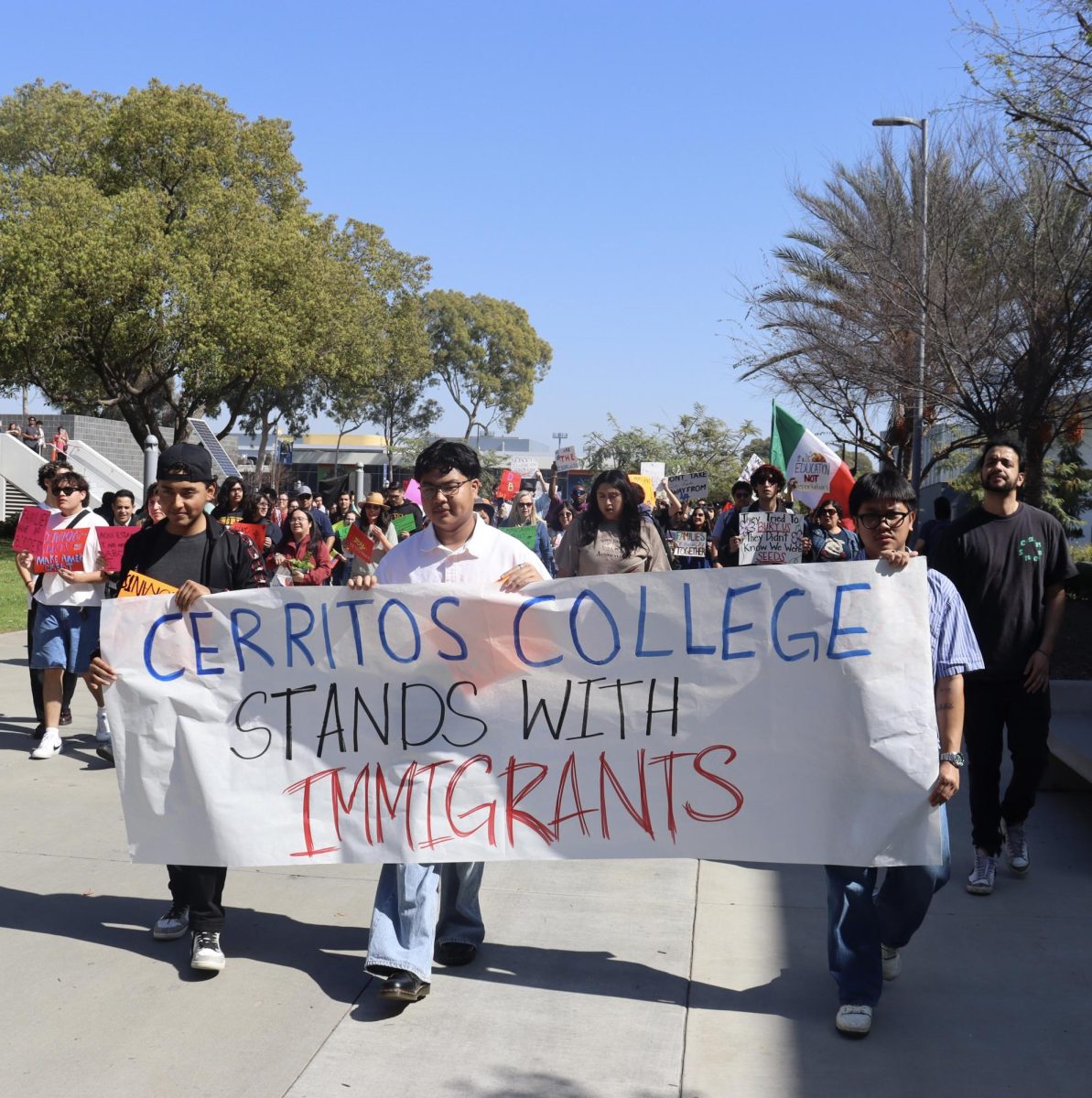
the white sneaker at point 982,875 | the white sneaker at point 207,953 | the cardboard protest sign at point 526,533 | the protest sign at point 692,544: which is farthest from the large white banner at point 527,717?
the protest sign at point 692,544

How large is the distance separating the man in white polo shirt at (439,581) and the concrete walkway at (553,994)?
124mm

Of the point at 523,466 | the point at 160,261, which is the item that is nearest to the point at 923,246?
the point at 523,466

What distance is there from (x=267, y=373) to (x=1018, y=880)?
28.5 metres

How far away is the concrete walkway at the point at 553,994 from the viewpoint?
356cm

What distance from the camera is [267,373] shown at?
31.9m

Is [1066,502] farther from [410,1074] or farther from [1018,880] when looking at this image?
[410,1074]

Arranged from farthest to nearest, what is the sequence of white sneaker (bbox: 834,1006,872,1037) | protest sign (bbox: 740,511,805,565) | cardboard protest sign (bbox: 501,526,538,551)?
cardboard protest sign (bbox: 501,526,538,551) < protest sign (bbox: 740,511,805,565) < white sneaker (bbox: 834,1006,872,1037)

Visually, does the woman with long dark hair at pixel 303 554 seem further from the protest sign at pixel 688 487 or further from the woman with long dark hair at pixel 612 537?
the protest sign at pixel 688 487

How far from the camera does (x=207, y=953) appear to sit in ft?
13.9

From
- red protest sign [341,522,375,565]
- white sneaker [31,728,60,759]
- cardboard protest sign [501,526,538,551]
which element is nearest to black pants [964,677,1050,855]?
white sneaker [31,728,60,759]

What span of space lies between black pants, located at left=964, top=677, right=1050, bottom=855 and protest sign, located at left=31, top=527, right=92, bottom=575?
16.7ft

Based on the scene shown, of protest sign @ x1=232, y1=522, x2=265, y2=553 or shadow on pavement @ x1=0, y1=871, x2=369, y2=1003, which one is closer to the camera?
shadow on pavement @ x1=0, y1=871, x2=369, y2=1003

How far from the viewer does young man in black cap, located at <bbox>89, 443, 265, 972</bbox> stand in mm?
4312

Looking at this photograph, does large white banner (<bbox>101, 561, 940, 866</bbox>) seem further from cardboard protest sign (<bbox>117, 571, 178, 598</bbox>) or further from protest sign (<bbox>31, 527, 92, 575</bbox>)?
protest sign (<bbox>31, 527, 92, 575</bbox>)
